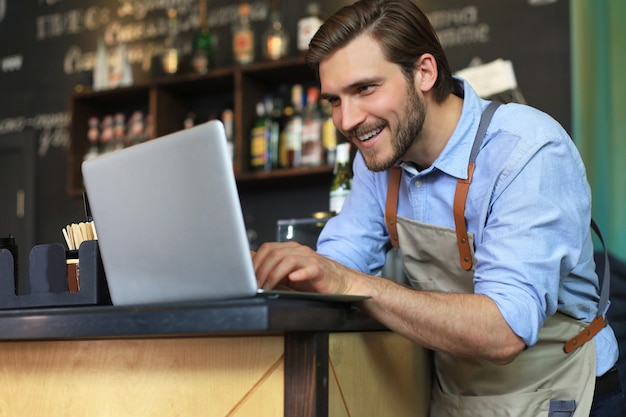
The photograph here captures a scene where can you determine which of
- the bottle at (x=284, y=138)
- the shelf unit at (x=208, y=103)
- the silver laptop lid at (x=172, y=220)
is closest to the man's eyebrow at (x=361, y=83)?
the silver laptop lid at (x=172, y=220)

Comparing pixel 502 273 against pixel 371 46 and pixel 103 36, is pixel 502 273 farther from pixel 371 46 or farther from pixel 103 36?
pixel 103 36

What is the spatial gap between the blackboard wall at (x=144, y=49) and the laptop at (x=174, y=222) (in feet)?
7.76

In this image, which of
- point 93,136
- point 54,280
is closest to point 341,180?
point 54,280

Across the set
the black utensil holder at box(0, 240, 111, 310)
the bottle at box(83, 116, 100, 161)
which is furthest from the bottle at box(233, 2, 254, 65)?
the black utensil holder at box(0, 240, 111, 310)

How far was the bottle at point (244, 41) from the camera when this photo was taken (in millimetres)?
3799

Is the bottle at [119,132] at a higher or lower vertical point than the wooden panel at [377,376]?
higher

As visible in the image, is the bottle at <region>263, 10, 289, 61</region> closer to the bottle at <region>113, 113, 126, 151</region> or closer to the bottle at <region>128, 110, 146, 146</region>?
the bottle at <region>128, 110, 146, 146</region>

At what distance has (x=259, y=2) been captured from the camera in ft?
13.0

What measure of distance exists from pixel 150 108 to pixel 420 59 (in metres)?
2.44

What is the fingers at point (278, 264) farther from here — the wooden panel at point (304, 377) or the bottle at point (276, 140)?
the bottle at point (276, 140)

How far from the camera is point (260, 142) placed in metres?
3.59

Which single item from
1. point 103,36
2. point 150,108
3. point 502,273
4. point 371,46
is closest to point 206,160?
point 502,273

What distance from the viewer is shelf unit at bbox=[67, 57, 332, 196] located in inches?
141

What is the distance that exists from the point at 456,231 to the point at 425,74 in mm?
381
